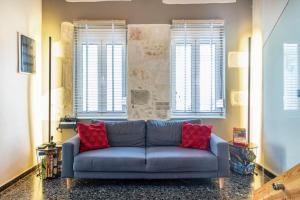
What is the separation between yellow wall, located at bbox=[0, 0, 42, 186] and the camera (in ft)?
11.0

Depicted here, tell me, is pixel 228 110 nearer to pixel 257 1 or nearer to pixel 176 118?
pixel 176 118

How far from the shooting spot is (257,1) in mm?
4188

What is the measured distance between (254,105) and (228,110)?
390 mm

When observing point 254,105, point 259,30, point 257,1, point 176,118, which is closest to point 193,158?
point 176,118

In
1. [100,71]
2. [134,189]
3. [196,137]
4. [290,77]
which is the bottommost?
[134,189]

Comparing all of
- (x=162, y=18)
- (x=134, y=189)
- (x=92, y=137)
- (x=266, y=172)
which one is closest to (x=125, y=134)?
(x=92, y=137)

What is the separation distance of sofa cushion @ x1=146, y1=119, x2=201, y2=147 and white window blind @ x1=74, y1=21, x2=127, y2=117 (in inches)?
26.3

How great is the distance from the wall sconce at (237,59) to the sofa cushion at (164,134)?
45.5 inches

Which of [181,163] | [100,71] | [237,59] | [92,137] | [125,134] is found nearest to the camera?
[181,163]

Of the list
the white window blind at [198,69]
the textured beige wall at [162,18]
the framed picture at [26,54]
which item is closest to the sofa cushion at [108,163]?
the textured beige wall at [162,18]

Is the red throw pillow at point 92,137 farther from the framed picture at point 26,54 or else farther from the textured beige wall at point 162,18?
the framed picture at point 26,54

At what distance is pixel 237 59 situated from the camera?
4.37m

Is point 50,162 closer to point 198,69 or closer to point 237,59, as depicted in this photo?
point 198,69

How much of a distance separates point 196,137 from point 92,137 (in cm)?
138
